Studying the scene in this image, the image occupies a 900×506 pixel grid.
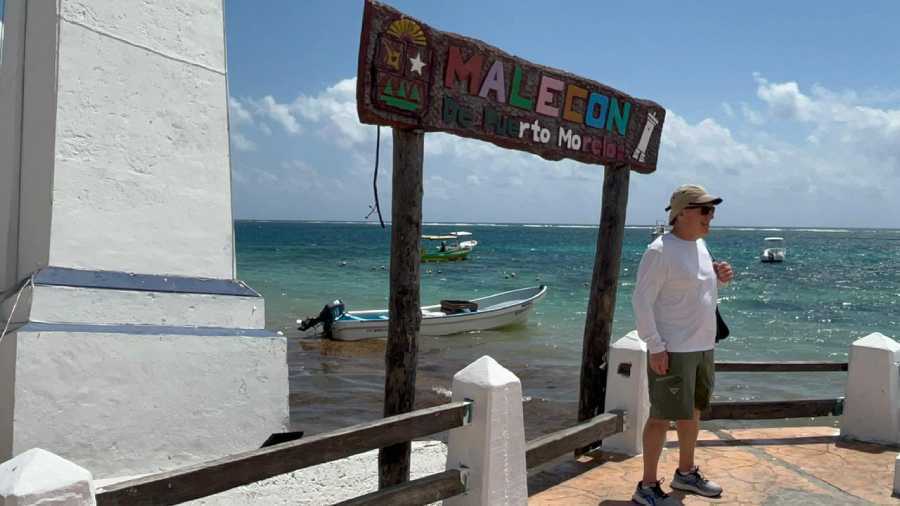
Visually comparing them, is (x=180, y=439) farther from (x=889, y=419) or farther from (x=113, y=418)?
(x=889, y=419)

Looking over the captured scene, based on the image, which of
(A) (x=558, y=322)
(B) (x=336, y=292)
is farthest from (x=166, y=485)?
(B) (x=336, y=292)

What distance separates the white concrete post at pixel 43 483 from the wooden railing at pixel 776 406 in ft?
15.5

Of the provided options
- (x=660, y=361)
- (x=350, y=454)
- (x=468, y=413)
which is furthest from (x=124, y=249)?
(x=660, y=361)

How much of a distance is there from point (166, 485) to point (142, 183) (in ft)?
11.6

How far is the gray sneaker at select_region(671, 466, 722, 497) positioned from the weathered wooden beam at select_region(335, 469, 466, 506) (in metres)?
1.68

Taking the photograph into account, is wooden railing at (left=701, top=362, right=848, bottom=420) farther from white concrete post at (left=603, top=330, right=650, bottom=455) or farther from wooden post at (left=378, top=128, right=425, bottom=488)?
wooden post at (left=378, top=128, right=425, bottom=488)

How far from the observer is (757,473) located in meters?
5.23

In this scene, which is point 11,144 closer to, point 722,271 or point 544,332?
point 722,271

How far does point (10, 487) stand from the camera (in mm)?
2330

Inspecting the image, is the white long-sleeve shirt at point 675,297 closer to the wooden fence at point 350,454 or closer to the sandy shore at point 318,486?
the wooden fence at point 350,454

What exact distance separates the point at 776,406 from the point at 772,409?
4 centimetres

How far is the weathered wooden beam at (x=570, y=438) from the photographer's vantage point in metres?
4.59

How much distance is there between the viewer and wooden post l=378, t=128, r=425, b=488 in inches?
175

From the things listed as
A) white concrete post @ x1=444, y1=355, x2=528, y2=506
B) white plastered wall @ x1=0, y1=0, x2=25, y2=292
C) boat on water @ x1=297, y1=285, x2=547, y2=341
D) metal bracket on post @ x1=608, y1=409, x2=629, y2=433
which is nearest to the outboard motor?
boat on water @ x1=297, y1=285, x2=547, y2=341
